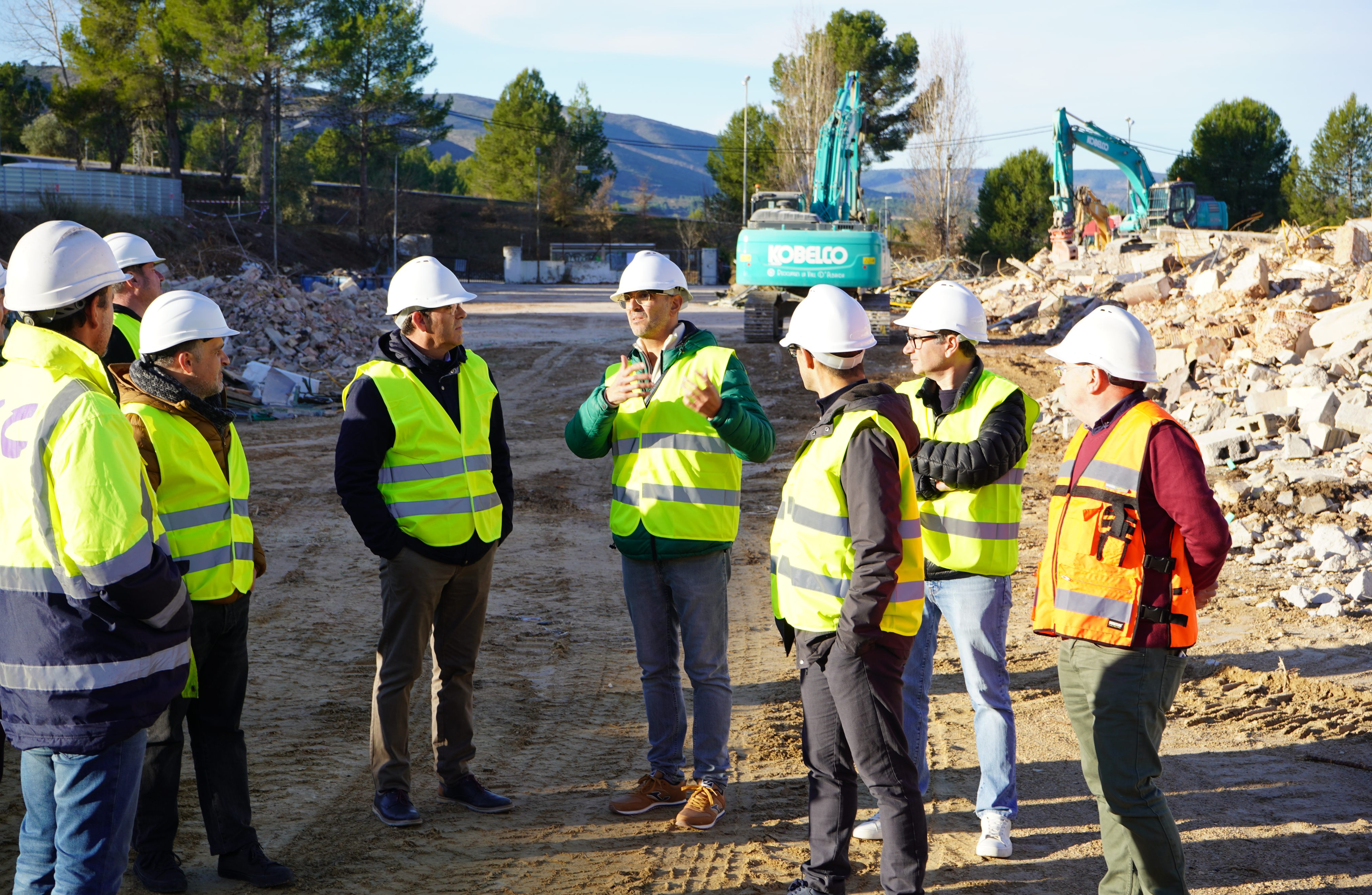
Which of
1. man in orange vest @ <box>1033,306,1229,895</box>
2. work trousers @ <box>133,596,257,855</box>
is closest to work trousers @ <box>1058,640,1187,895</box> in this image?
man in orange vest @ <box>1033,306,1229,895</box>

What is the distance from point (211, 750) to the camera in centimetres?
358

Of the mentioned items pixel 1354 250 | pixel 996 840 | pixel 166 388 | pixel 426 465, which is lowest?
pixel 996 840

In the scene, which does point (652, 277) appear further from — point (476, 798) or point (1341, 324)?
point (1341, 324)

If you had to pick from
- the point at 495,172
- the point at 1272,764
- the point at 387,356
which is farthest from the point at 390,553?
the point at 495,172

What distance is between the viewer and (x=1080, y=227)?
108 feet

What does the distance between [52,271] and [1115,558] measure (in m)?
2.99

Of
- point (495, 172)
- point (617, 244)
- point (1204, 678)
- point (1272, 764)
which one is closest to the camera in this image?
point (1272, 764)

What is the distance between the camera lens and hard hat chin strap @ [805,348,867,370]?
10.6 feet

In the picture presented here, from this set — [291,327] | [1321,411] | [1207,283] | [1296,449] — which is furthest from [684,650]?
[1207,283]

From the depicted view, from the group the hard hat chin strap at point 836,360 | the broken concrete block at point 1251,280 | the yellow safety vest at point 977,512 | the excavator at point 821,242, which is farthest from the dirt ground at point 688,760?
the excavator at point 821,242

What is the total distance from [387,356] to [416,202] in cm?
5041

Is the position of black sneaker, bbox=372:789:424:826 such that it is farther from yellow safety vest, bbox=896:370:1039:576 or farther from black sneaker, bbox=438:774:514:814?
yellow safety vest, bbox=896:370:1039:576

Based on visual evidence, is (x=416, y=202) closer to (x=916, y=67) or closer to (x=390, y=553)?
(x=916, y=67)

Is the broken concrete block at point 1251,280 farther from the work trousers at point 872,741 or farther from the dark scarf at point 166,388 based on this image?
the dark scarf at point 166,388
